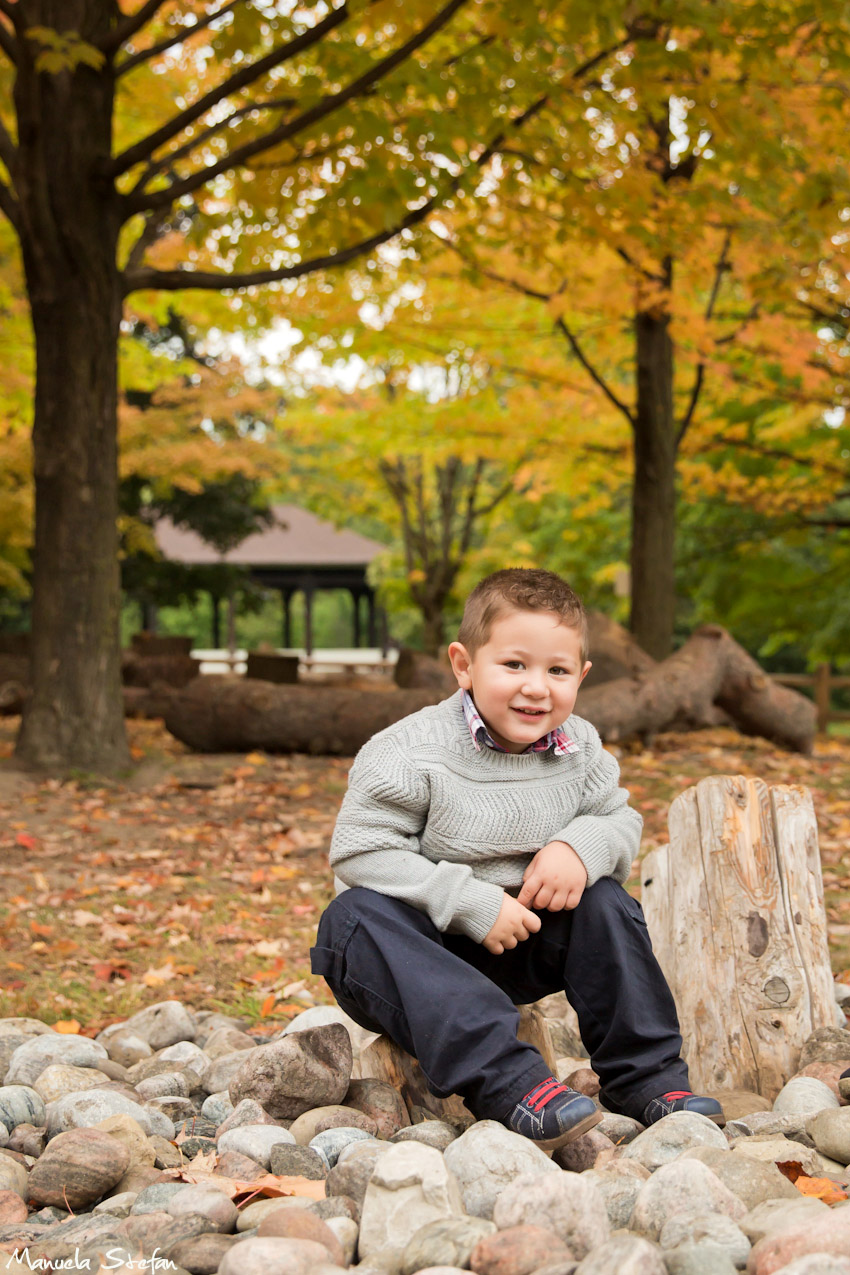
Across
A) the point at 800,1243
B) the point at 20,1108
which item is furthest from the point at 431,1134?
the point at 20,1108

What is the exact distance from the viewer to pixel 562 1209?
1771 mm

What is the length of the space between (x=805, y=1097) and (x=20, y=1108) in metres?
1.79

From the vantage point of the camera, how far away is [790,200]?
7.98m

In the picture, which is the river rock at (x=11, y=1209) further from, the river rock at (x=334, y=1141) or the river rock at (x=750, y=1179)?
the river rock at (x=750, y=1179)

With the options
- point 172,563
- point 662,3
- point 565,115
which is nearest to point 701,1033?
point 662,3

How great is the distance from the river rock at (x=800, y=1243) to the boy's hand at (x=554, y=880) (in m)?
0.83

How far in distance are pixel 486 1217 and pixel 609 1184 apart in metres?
0.23

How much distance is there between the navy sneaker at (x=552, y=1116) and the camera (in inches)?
82.3

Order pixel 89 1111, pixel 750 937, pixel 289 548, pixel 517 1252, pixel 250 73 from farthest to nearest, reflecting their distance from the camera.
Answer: pixel 289 548 → pixel 250 73 → pixel 750 937 → pixel 89 1111 → pixel 517 1252

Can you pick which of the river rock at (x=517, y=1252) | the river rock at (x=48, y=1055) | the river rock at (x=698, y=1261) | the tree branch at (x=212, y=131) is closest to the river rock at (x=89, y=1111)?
the river rock at (x=48, y=1055)

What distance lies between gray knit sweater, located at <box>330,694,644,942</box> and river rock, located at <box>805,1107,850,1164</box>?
0.65 metres

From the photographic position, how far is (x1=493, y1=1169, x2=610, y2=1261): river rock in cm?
176

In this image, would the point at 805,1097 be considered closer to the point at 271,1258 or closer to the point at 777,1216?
the point at 777,1216

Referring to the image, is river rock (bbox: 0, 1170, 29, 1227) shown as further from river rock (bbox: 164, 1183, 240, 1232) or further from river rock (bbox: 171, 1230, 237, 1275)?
river rock (bbox: 171, 1230, 237, 1275)
